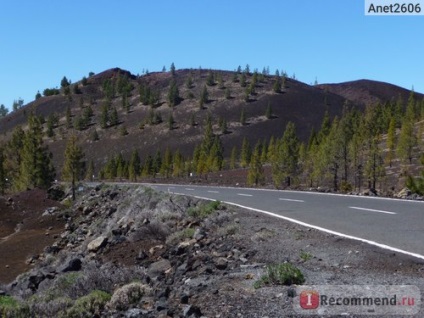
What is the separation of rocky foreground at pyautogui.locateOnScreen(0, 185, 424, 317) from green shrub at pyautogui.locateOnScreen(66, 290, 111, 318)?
15 millimetres

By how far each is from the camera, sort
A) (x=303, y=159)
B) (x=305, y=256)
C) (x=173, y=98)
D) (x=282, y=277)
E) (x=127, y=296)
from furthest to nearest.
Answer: (x=173, y=98)
(x=303, y=159)
(x=305, y=256)
(x=127, y=296)
(x=282, y=277)

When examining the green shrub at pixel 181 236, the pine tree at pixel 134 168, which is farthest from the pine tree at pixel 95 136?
the green shrub at pixel 181 236

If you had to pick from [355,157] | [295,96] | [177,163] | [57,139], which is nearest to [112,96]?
[57,139]

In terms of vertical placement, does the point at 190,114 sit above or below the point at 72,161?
above

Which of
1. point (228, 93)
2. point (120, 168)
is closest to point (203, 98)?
point (228, 93)

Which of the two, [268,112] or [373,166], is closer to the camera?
[373,166]

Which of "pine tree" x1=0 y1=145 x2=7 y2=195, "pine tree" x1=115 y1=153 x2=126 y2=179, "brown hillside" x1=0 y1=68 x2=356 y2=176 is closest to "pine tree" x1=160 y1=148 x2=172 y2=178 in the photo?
"pine tree" x1=115 y1=153 x2=126 y2=179

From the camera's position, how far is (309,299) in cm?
588

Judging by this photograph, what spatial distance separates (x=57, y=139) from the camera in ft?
508

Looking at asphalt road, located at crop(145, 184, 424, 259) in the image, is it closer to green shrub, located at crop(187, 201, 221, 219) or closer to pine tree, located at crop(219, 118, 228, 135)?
green shrub, located at crop(187, 201, 221, 219)

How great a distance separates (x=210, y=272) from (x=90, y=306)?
1.90m

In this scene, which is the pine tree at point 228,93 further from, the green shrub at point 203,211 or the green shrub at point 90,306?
the green shrub at point 90,306

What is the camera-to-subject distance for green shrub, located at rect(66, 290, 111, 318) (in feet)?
25.6

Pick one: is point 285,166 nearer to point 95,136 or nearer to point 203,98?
point 95,136
